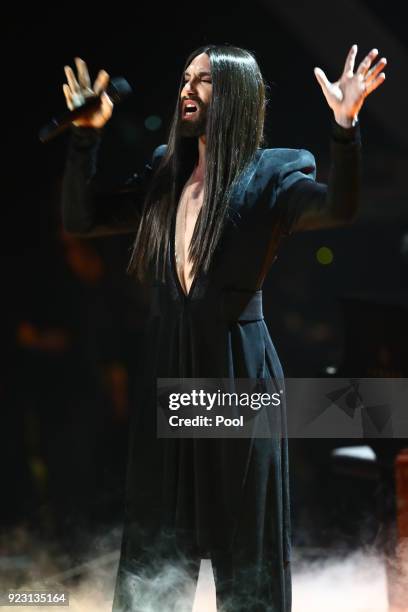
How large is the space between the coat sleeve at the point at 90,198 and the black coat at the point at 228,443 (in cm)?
17

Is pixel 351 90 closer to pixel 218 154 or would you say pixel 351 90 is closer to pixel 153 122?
pixel 218 154

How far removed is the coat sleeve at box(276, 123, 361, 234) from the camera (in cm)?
200

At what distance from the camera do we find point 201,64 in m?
2.23

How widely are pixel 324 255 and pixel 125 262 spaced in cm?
64

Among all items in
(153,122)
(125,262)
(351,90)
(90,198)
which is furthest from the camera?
(125,262)

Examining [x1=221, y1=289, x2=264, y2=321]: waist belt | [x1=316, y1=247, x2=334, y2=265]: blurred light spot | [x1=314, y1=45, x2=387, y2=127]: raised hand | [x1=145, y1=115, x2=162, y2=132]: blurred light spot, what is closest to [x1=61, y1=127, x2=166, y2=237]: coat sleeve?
[x1=221, y1=289, x2=264, y2=321]: waist belt

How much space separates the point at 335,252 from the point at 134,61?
2.79 feet

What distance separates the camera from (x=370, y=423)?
2812 millimetres

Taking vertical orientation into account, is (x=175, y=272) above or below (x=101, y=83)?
below

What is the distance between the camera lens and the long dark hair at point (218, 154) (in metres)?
2.17

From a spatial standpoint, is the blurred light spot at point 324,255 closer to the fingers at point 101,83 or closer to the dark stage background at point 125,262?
the dark stage background at point 125,262

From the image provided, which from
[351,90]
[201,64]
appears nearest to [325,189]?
[351,90]

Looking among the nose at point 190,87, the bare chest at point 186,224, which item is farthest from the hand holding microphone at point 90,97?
the bare chest at point 186,224

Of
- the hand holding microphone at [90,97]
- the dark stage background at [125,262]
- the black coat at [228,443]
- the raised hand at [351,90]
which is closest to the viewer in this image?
the raised hand at [351,90]
